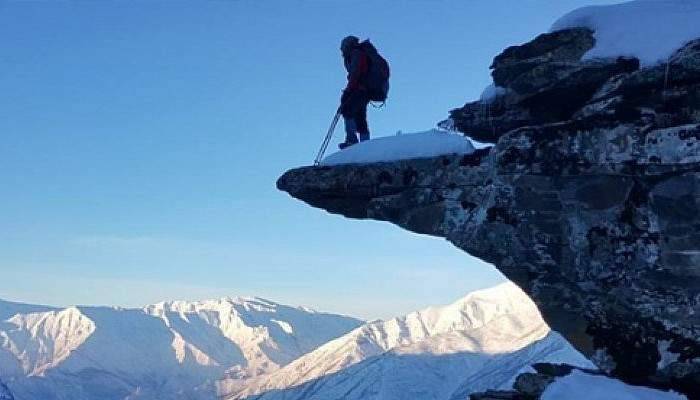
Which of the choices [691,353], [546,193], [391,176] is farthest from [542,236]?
[391,176]

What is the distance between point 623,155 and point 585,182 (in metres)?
0.74

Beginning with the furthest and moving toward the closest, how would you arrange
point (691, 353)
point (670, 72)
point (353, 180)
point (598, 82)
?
point (353, 180) < point (598, 82) < point (670, 72) < point (691, 353)

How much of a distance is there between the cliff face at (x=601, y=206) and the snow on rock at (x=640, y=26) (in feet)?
0.69

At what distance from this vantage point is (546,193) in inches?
496

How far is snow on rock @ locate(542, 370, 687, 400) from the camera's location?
1106cm

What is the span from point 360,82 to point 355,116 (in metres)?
0.88

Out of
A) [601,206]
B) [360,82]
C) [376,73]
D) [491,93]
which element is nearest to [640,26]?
[491,93]

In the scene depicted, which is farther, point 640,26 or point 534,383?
point 640,26

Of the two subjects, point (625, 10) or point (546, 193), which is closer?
point (546, 193)

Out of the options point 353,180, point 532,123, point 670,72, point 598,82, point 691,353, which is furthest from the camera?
point 353,180

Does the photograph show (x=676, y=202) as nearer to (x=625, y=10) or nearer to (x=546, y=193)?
(x=546, y=193)

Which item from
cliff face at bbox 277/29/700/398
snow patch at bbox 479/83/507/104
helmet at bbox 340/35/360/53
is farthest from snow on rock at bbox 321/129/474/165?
helmet at bbox 340/35/360/53

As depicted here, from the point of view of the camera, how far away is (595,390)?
1138 centimetres

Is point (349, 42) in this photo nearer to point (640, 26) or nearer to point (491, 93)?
point (491, 93)
